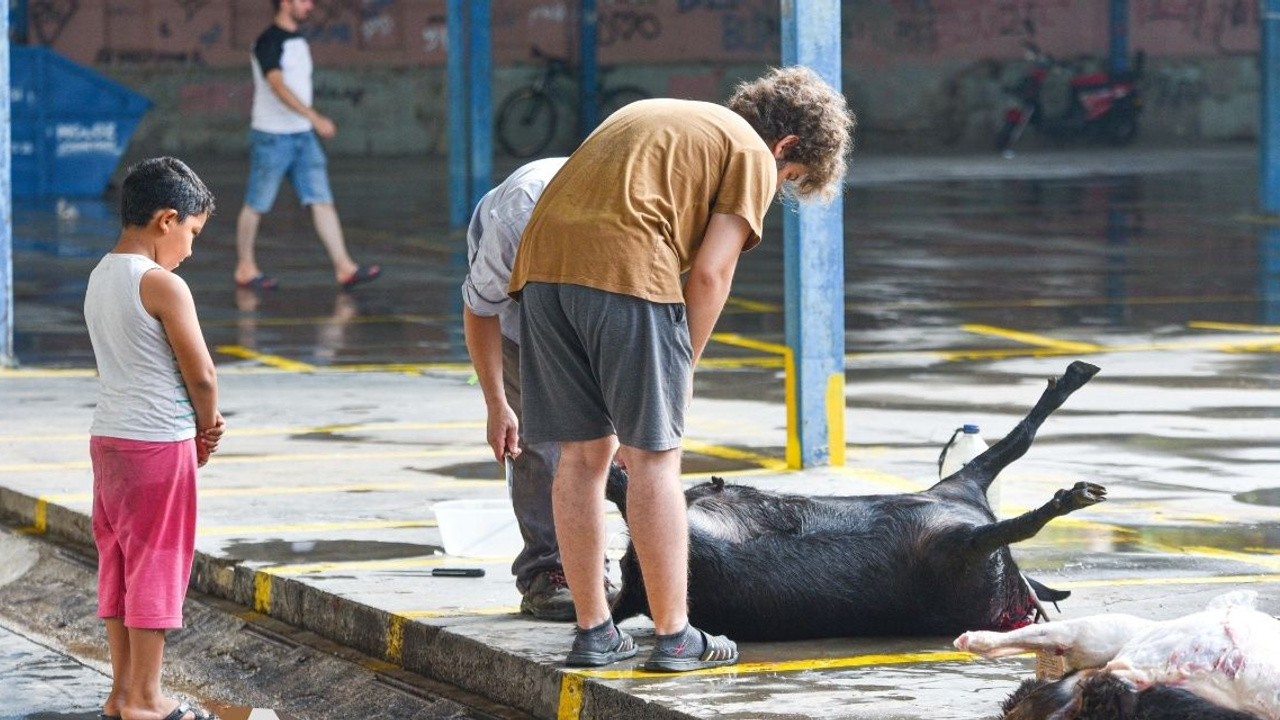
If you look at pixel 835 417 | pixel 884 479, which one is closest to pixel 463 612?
pixel 884 479

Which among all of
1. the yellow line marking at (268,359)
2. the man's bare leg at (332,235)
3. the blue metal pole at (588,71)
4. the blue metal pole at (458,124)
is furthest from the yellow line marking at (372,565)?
the blue metal pole at (588,71)

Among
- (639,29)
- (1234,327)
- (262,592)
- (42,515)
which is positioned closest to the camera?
(262,592)

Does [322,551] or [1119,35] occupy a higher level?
[1119,35]

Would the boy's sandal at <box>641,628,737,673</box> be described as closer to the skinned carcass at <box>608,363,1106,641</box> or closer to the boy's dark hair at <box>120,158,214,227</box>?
the skinned carcass at <box>608,363,1106,641</box>

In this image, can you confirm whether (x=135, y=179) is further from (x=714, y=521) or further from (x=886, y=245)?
(x=886, y=245)

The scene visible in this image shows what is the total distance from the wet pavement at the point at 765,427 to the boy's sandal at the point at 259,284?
10 cm

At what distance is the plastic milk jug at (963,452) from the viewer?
702 cm

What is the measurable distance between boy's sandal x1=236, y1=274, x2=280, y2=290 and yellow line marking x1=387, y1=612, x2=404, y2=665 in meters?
9.73

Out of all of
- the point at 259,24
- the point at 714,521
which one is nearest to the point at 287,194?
the point at 259,24

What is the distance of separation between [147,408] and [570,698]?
1280mm

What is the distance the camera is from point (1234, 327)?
13.1 metres

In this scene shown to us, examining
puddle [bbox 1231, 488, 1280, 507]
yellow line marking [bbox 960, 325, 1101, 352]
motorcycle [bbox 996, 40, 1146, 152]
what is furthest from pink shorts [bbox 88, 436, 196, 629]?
motorcycle [bbox 996, 40, 1146, 152]

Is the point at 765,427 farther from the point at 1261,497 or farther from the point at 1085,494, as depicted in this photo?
the point at 1085,494

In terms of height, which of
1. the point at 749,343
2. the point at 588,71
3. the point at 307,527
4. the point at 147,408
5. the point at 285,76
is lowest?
the point at 749,343
